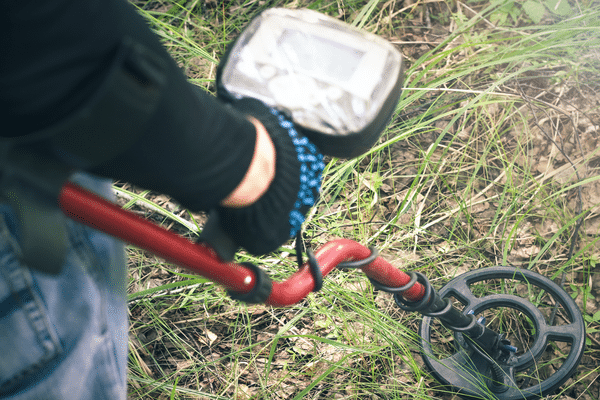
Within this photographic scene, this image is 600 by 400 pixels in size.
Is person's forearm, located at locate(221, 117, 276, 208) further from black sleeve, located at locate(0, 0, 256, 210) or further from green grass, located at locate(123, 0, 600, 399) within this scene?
green grass, located at locate(123, 0, 600, 399)

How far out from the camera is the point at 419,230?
Answer: 1.61m

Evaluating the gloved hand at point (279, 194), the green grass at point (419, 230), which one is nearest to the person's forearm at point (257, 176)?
the gloved hand at point (279, 194)

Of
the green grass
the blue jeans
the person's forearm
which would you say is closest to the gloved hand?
the person's forearm

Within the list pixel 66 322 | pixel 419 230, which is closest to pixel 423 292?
pixel 419 230

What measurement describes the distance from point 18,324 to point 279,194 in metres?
0.40

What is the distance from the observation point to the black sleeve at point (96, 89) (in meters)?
0.40

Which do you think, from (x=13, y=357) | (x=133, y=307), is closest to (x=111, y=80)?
(x=13, y=357)

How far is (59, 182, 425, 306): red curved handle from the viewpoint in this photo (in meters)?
0.55

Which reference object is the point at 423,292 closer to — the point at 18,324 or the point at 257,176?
the point at 257,176

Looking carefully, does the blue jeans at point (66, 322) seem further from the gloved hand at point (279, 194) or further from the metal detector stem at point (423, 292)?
the gloved hand at point (279, 194)

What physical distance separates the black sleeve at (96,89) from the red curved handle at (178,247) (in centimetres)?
7

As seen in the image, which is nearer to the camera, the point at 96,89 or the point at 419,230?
the point at 96,89

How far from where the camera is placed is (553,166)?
168 cm

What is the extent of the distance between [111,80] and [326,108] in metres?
0.36
